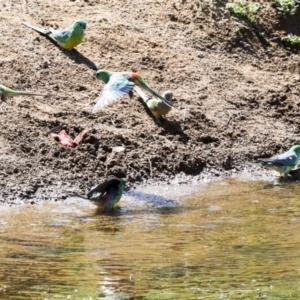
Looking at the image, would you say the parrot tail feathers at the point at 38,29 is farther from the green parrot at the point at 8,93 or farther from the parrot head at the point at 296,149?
the parrot head at the point at 296,149

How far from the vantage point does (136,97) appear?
1038 centimetres

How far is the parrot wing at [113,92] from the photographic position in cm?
928

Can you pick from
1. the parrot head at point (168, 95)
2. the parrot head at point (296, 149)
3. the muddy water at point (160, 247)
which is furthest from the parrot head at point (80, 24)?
the parrot head at point (296, 149)

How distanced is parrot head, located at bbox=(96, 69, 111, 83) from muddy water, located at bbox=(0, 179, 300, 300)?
135 centimetres

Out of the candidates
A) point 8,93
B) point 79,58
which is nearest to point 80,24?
point 79,58

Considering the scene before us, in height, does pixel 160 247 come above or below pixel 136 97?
below

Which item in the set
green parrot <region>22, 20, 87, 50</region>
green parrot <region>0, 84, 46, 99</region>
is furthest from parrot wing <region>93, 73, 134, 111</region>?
green parrot <region>22, 20, 87, 50</region>

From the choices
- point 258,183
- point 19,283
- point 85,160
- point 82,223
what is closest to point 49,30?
point 85,160

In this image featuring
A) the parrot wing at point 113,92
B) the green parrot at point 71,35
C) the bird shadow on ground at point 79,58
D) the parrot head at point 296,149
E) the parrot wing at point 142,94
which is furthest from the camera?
the bird shadow on ground at point 79,58

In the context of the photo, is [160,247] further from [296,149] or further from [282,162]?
[296,149]

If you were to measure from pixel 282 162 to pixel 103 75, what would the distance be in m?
1.96

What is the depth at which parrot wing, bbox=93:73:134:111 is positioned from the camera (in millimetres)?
9281

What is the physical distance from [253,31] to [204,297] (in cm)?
716

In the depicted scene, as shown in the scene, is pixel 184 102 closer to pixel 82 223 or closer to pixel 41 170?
pixel 41 170
